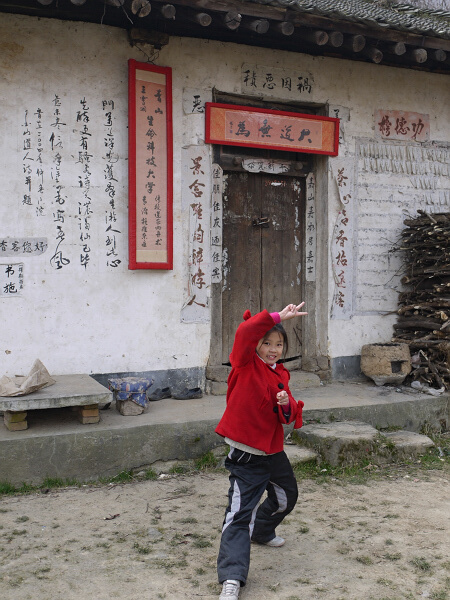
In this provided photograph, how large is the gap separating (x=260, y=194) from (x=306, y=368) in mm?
1973

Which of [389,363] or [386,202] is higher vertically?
[386,202]

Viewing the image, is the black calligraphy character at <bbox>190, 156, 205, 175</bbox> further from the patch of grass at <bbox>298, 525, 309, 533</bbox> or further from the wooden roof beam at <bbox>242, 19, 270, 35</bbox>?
the patch of grass at <bbox>298, 525, 309, 533</bbox>

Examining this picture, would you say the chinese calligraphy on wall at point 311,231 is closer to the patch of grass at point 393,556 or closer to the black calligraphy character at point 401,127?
the black calligraphy character at point 401,127

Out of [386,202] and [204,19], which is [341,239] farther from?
[204,19]

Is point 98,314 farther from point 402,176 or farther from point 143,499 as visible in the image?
point 402,176

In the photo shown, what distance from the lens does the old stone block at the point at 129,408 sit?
5285 millimetres

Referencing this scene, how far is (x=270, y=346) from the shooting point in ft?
11.0

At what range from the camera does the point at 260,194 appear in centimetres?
670

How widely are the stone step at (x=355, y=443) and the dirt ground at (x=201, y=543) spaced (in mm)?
346

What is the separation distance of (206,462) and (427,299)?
3224 millimetres

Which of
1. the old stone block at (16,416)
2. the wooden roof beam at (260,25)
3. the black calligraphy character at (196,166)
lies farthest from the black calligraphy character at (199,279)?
the wooden roof beam at (260,25)

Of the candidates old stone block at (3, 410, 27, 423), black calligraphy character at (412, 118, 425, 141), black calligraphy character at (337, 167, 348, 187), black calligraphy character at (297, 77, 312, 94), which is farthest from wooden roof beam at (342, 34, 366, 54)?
old stone block at (3, 410, 27, 423)

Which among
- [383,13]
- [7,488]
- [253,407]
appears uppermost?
[383,13]

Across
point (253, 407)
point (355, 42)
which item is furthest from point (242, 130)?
point (253, 407)
